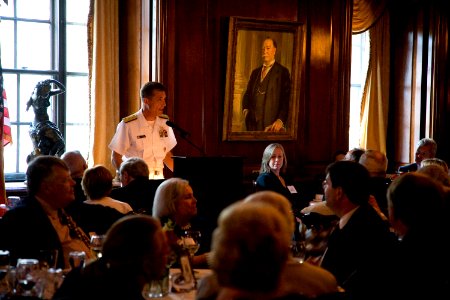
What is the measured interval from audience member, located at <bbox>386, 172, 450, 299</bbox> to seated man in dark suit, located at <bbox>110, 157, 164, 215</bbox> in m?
2.47

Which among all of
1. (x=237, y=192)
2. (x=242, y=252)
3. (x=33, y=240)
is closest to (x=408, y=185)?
(x=242, y=252)

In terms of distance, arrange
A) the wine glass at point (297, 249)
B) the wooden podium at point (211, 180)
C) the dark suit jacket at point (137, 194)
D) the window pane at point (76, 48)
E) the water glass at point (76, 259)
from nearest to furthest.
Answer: the water glass at point (76, 259), the wine glass at point (297, 249), the dark suit jacket at point (137, 194), the wooden podium at point (211, 180), the window pane at point (76, 48)

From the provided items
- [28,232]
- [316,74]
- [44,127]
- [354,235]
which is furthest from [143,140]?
[354,235]

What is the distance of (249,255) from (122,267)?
59 centimetres

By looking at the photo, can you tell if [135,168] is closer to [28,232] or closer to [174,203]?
[174,203]

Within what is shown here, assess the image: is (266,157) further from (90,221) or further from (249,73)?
(90,221)

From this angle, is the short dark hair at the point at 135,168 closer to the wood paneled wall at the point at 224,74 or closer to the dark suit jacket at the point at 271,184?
the dark suit jacket at the point at 271,184

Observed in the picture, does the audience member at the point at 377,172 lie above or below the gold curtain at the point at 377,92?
below

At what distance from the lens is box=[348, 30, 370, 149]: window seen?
9758mm

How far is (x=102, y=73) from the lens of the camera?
7.75m

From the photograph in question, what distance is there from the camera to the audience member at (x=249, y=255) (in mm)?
1722

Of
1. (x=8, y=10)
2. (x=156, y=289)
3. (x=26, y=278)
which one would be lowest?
(x=156, y=289)

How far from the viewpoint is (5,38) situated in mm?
7543

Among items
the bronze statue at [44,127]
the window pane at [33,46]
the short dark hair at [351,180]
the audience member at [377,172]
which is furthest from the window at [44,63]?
the short dark hair at [351,180]
